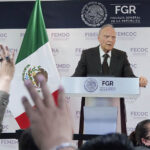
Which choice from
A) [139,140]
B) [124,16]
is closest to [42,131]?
[139,140]

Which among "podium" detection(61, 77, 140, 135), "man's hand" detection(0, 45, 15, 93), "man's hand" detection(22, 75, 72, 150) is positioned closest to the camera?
"man's hand" detection(22, 75, 72, 150)

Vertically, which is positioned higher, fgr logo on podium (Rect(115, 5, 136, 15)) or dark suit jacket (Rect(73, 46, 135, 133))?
fgr logo on podium (Rect(115, 5, 136, 15))

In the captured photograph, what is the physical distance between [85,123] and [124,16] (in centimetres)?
178

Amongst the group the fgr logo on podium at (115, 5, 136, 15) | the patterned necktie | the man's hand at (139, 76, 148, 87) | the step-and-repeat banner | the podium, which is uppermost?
the fgr logo on podium at (115, 5, 136, 15)

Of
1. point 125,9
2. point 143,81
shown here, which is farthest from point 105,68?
point 125,9

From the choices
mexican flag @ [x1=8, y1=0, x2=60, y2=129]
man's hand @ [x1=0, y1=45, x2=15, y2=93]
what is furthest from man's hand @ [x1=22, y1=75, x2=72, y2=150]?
mexican flag @ [x1=8, y1=0, x2=60, y2=129]

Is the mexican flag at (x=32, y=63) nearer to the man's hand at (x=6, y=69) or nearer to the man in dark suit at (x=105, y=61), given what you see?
the man in dark suit at (x=105, y=61)

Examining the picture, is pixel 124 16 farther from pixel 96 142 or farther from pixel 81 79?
pixel 96 142

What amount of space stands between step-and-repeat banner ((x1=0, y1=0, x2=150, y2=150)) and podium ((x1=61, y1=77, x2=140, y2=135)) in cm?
41

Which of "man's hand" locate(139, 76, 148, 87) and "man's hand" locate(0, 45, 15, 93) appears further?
"man's hand" locate(139, 76, 148, 87)

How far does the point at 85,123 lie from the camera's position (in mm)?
5883

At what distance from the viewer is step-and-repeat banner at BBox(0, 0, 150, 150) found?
20.6ft

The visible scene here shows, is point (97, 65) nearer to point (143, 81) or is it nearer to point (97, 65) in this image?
point (97, 65)

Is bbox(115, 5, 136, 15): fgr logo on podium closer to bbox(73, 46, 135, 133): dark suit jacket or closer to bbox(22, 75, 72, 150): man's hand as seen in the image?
bbox(73, 46, 135, 133): dark suit jacket
